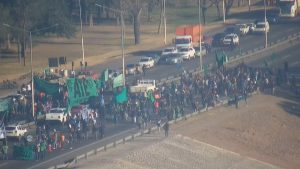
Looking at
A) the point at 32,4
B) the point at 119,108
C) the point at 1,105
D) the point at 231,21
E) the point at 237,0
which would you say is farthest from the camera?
the point at 237,0

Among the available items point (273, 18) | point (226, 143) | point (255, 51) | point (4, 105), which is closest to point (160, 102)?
point (226, 143)

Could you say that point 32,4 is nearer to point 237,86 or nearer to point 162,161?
point 237,86

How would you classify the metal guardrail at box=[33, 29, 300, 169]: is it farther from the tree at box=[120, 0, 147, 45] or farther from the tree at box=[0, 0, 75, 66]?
the tree at box=[0, 0, 75, 66]

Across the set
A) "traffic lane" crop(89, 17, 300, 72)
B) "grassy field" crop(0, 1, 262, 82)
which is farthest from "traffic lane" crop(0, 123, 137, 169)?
"grassy field" crop(0, 1, 262, 82)

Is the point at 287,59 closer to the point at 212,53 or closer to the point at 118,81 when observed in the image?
the point at 212,53

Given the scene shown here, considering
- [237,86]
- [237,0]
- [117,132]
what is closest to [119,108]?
[117,132]

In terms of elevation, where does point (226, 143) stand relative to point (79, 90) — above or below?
below
